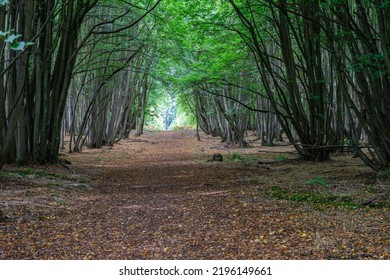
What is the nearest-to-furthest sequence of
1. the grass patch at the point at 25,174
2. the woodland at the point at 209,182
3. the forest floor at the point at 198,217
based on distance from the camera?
the forest floor at the point at 198,217, the woodland at the point at 209,182, the grass patch at the point at 25,174

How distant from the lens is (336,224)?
4523 mm

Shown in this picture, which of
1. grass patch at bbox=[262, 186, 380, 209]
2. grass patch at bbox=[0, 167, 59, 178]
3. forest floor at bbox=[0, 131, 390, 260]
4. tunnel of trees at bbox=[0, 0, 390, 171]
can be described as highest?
tunnel of trees at bbox=[0, 0, 390, 171]

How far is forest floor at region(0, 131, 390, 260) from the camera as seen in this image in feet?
12.6

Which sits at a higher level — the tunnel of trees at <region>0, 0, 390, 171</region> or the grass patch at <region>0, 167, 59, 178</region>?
the tunnel of trees at <region>0, 0, 390, 171</region>

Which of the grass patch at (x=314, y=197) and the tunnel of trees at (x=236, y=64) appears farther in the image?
the tunnel of trees at (x=236, y=64)

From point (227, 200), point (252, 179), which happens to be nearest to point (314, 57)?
point (252, 179)

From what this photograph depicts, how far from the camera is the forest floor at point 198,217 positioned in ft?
12.6

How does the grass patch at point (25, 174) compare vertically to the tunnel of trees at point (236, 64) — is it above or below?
below

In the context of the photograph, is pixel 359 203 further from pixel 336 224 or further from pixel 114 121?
pixel 114 121

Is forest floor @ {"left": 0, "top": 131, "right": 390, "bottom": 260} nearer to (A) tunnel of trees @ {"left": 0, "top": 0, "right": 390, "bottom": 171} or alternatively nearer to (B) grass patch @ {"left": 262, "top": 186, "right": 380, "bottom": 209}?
(B) grass patch @ {"left": 262, "top": 186, "right": 380, "bottom": 209}

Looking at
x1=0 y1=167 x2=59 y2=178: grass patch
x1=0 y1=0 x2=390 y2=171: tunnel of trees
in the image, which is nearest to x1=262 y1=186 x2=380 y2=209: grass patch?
x1=0 y1=0 x2=390 y2=171: tunnel of trees

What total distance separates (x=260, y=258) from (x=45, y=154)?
323 inches

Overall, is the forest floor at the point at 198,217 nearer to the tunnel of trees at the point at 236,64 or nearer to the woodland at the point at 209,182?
the woodland at the point at 209,182

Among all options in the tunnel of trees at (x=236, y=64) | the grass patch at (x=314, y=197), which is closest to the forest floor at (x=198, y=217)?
the grass patch at (x=314, y=197)
